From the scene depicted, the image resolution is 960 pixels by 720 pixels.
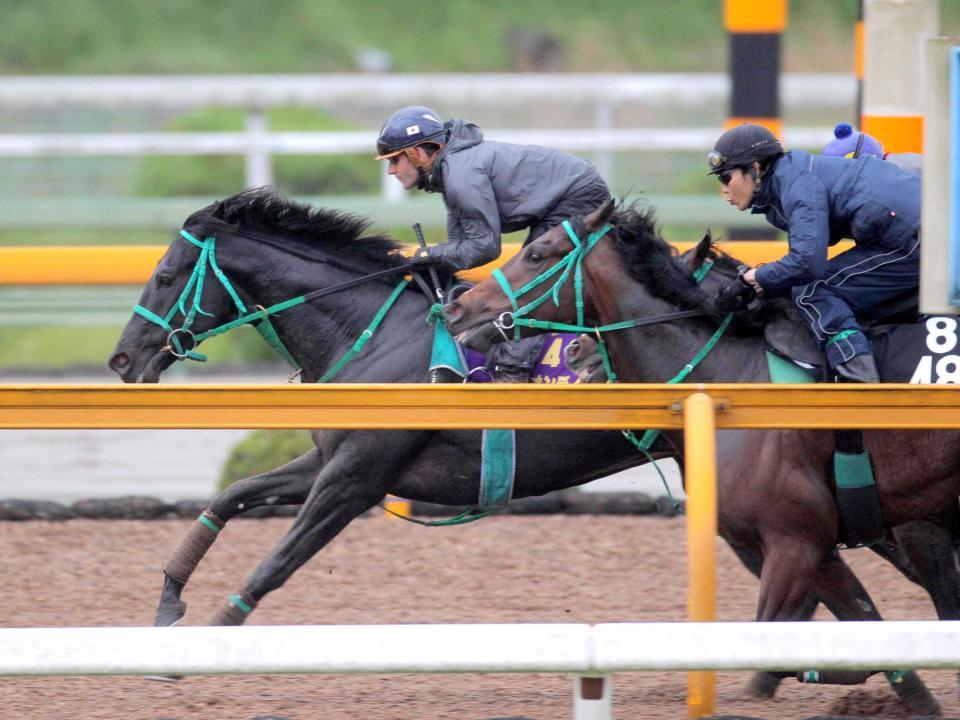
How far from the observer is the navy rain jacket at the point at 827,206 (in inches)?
185

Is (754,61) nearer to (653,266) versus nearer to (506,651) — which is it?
(653,266)

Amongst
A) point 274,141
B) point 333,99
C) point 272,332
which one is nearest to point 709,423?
point 272,332

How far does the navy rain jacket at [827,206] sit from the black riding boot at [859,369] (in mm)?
279

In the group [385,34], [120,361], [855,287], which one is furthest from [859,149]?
[385,34]

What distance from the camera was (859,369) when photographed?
471cm

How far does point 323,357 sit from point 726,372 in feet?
4.72

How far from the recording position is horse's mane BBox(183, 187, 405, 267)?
18.2ft

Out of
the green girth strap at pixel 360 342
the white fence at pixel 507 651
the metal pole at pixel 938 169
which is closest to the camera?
the white fence at pixel 507 651

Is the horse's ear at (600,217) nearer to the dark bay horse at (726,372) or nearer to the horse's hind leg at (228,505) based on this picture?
the dark bay horse at (726,372)

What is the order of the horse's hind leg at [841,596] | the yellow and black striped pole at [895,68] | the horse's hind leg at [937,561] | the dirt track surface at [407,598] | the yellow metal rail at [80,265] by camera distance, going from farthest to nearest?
the yellow metal rail at [80,265] < the yellow and black striped pole at [895,68] < the horse's hind leg at [937,561] < the horse's hind leg at [841,596] < the dirt track surface at [407,598]

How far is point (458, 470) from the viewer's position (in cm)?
530

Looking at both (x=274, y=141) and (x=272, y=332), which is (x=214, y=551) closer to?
(x=272, y=332)

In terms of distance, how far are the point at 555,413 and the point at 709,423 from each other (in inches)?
15.6

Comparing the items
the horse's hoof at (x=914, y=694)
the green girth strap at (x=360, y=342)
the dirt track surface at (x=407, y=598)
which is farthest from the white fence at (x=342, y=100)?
the horse's hoof at (x=914, y=694)
